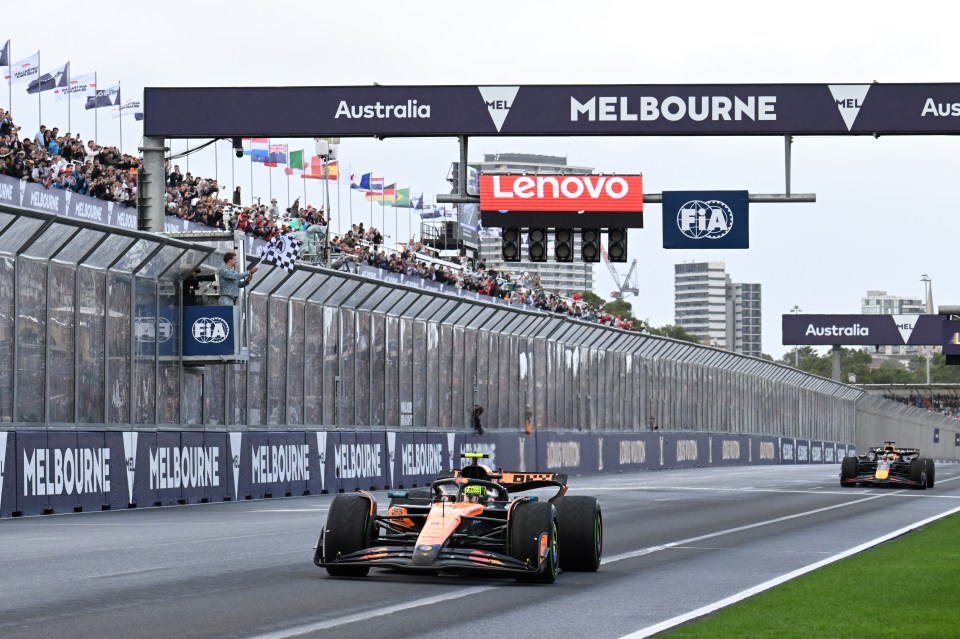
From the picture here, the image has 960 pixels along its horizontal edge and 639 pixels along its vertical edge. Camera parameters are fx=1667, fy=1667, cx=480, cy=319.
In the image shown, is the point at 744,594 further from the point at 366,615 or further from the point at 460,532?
the point at 366,615

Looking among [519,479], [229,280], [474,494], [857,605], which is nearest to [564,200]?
[229,280]

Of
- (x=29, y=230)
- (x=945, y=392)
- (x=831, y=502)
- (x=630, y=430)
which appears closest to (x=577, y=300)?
(x=630, y=430)

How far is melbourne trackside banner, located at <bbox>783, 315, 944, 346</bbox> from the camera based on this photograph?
300 ft

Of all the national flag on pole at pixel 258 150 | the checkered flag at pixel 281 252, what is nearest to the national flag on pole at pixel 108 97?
the national flag on pole at pixel 258 150

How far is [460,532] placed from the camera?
39.5 feet

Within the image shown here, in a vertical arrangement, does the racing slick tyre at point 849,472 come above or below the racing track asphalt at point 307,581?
below

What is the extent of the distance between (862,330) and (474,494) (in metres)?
84.5

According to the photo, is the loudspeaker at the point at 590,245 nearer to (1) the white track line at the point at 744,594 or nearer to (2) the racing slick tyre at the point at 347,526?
(1) the white track line at the point at 744,594

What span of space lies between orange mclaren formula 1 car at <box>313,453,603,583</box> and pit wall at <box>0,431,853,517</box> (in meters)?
9.31

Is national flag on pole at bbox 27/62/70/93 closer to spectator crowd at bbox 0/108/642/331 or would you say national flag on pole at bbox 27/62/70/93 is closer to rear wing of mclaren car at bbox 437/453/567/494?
spectator crowd at bbox 0/108/642/331

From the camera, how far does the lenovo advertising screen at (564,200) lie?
2841 cm

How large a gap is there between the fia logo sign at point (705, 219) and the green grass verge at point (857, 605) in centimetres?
1388

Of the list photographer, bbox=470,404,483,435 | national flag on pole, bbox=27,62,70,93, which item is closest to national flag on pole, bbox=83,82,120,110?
national flag on pole, bbox=27,62,70,93

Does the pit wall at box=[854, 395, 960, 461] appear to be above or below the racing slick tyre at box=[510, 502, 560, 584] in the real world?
below
